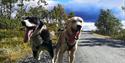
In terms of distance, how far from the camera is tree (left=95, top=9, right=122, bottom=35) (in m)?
147

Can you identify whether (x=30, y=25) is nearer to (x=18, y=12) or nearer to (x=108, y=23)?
(x=18, y=12)

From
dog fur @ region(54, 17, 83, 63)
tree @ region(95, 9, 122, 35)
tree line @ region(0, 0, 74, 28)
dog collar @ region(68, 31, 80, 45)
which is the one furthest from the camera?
tree @ region(95, 9, 122, 35)

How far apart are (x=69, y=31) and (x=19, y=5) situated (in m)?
67.1

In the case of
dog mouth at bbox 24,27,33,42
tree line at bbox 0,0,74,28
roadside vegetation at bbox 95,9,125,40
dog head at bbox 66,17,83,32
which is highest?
dog head at bbox 66,17,83,32

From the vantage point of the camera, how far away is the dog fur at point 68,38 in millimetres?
7418

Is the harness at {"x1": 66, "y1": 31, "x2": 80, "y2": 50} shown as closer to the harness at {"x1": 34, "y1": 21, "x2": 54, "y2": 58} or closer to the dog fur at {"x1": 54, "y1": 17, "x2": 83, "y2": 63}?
the dog fur at {"x1": 54, "y1": 17, "x2": 83, "y2": 63}

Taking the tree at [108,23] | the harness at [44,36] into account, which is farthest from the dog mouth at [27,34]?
the tree at [108,23]

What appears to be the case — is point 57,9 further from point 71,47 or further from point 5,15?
point 71,47

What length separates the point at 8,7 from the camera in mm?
80625

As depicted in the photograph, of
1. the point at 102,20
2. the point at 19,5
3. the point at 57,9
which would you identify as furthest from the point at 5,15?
the point at 102,20

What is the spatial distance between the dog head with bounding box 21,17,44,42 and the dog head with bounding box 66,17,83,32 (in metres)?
0.68

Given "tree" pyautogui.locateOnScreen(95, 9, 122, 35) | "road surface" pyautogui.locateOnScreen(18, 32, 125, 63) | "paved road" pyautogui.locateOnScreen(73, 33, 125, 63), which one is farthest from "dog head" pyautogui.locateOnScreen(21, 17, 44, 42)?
"tree" pyautogui.locateOnScreen(95, 9, 122, 35)

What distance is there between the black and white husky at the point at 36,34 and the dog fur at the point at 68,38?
0.29 metres

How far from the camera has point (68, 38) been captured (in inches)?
317
